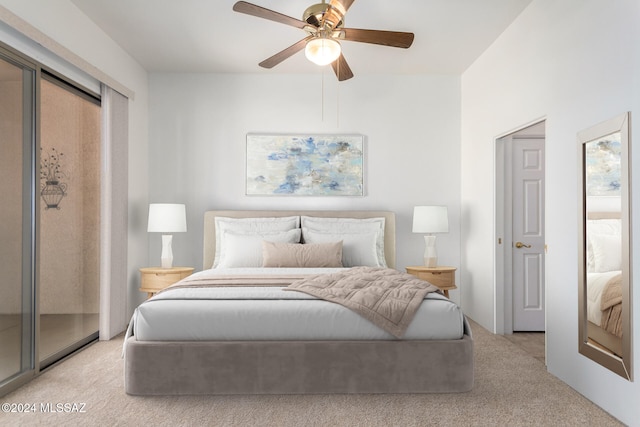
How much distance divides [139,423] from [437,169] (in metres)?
4.06

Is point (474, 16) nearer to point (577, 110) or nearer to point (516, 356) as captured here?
point (577, 110)

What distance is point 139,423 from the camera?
8.21ft

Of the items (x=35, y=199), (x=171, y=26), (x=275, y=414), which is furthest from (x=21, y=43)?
(x=275, y=414)

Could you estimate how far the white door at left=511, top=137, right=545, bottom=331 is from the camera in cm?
467

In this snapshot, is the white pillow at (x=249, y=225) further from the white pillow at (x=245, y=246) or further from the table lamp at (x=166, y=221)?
the table lamp at (x=166, y=221)

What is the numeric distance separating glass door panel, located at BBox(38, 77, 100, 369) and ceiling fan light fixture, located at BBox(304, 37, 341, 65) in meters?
1.94

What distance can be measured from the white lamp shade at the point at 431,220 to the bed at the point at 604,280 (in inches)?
79.4

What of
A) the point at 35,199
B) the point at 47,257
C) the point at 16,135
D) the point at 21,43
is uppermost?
the point at 21,43

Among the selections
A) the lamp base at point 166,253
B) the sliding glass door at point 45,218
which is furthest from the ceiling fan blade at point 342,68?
the lamp base at point 166,253

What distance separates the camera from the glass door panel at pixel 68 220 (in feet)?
11.3

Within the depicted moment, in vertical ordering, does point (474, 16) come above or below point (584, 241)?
above

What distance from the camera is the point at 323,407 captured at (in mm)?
2719

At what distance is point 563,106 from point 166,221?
141 inches

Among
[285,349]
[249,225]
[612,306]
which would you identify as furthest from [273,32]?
[612,306]
